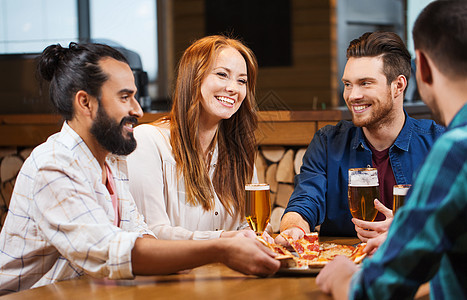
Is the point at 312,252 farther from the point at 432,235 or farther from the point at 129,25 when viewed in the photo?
the point at 129,25

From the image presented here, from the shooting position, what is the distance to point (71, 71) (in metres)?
1.67

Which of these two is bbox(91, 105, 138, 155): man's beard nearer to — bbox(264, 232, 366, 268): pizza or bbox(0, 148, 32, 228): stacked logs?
bbox(264, 232, 366, 268): pizza

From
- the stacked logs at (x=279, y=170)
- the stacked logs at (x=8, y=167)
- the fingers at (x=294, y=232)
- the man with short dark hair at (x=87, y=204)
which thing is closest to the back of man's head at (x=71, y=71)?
the man with short dark hair at (x=87, y=204)

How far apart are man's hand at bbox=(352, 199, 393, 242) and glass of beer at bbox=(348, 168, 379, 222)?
2 cm

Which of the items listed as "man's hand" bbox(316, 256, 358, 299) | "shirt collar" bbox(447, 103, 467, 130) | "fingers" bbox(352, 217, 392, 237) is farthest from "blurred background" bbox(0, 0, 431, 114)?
"shirt collar" bbox(447, 103, 467, 130)

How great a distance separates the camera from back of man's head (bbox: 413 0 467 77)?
1081 mm

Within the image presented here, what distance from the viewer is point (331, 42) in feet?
20.4

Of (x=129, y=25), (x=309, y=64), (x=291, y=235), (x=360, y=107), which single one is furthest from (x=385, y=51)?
(x=129, y=25)

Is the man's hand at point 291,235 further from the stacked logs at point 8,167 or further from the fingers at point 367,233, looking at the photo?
the stacked logs at point 8,167

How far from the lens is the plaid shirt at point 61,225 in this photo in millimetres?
1442

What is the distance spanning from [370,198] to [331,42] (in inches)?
185

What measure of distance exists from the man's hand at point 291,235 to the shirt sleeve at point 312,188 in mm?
228

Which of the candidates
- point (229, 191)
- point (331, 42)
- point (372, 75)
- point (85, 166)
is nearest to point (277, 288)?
point (85, 166)

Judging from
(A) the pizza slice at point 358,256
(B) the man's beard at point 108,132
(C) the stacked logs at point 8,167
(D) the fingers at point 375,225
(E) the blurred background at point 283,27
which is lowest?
(C) the stacked logs at point 8,167
